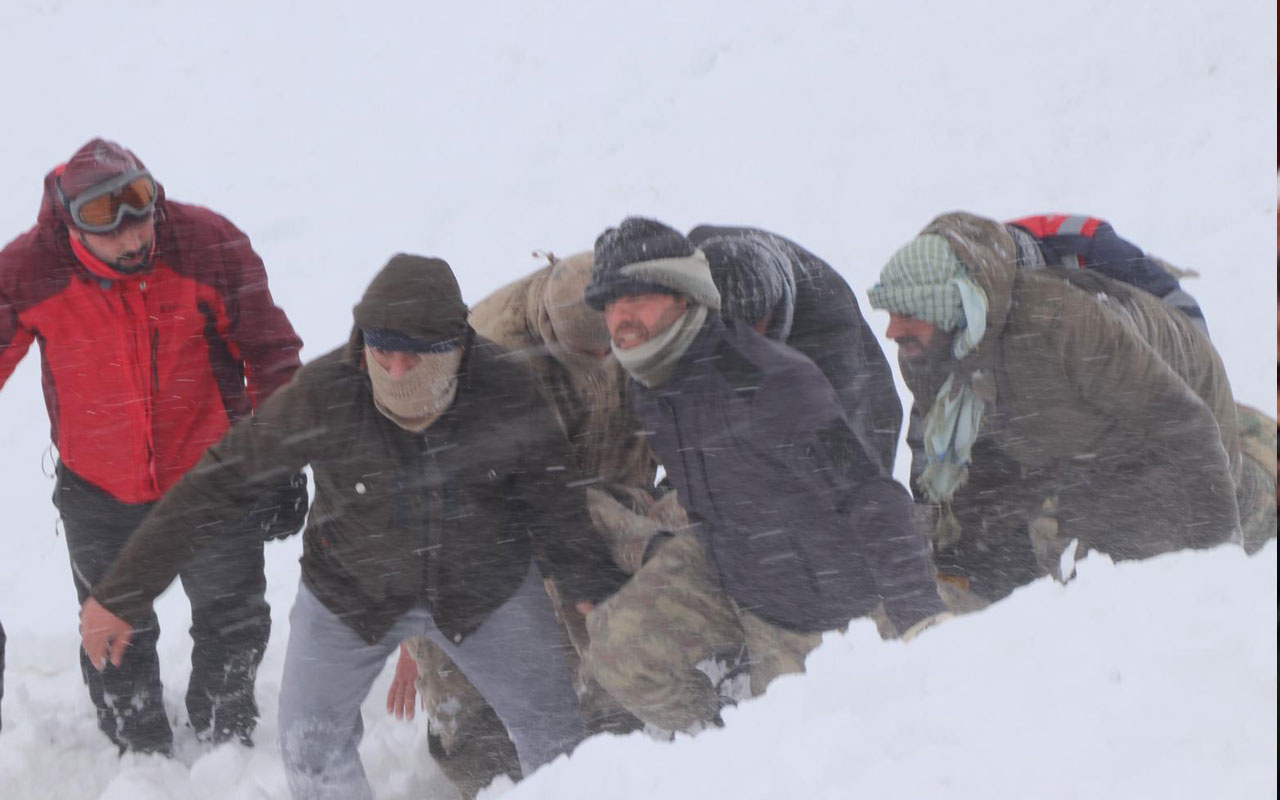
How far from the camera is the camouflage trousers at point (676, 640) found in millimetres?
3674

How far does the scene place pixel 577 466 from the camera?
11.5ft

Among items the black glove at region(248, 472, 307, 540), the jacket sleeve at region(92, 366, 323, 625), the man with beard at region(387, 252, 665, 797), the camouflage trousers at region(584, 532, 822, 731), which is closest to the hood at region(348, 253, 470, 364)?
the jacket sleeve at region(92, 366, 323, 625)

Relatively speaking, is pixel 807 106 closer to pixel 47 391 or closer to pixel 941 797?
pixel 47 391

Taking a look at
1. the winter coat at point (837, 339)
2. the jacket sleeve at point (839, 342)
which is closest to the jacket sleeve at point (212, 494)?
the winter coat at point (837, 339)

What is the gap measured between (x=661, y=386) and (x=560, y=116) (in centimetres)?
548

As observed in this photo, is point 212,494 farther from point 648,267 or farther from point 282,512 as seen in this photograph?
point 648,267

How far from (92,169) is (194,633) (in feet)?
5.10

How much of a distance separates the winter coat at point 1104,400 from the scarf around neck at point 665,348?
0.83 m

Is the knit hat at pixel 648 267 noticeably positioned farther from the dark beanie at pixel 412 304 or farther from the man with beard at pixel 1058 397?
the man with beard at pixel 1058 397

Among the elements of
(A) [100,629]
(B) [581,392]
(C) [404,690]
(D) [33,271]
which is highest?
(D) [33,271]

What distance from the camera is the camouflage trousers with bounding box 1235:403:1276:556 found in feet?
12.7

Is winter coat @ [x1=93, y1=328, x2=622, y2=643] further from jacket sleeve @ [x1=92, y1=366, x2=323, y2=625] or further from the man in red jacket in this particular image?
the man in red jacket

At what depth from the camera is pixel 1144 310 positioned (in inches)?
143

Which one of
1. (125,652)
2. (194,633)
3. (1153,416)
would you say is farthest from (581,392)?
(125,652)
